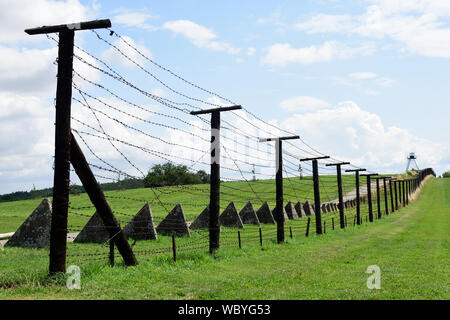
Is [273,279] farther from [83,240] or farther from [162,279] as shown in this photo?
[83,240]

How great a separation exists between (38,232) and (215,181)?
8.73m

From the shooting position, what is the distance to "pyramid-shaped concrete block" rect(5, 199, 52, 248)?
19578 millimetres

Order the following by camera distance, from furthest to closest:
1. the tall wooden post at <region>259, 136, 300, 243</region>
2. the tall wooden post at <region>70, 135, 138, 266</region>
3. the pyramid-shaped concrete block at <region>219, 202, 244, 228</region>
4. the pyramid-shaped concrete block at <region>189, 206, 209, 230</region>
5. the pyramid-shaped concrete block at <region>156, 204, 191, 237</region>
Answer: the pyramid-shaped concrete block at <region>219, 202, 244, 228</region> → the pyramid-shaped concrete block at <region>189, 206, 209, 230</region> → the pyramid-shaped concrete block at <region>156, 204, 191, 237</region> → the tall wooden post at <region>259, 136, 300, 243</region> → the tall wooden post at <region>70, 135, 138, 266</region>

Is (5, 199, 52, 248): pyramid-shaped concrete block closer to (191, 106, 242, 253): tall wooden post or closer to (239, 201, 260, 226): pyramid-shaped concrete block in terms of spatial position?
(191, 106, 242, 253): tall wooden post

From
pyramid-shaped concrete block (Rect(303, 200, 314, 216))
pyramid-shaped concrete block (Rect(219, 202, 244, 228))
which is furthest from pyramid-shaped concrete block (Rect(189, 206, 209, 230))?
pyramid-shaped concrete block (Rect(303, 200, 314, 216))

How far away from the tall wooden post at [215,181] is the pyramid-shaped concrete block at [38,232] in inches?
303

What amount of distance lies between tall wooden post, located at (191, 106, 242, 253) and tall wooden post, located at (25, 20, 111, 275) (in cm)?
750

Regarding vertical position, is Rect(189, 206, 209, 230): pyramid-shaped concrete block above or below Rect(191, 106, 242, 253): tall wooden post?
below

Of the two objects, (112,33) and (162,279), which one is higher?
(112,33)

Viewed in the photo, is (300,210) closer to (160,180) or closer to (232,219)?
(232,219)

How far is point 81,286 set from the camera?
10.3m

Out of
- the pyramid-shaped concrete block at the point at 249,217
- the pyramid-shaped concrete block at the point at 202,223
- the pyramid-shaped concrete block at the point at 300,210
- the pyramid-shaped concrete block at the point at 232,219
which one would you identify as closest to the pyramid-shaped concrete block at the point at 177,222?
the pyramid-shaped concrete block at the point at 202,223
